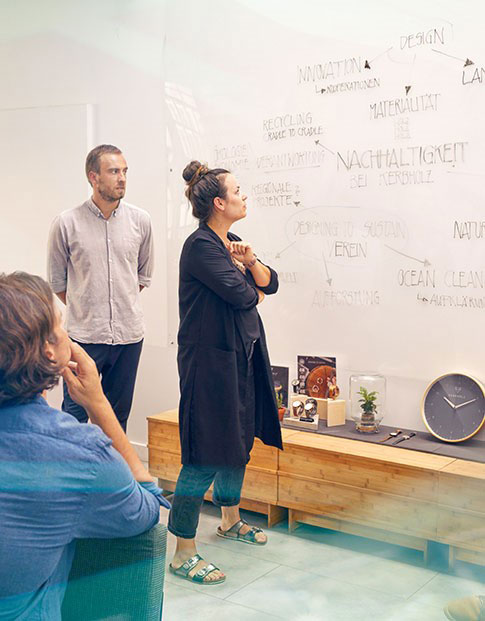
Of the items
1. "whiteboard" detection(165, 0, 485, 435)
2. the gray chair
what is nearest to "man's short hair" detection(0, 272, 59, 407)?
the gray chair

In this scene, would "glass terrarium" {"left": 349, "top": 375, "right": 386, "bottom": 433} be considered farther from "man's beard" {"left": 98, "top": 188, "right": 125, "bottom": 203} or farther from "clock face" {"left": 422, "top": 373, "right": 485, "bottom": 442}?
"man's beard" {"left": 98, "top": 188, "right": 125, "bottom": 203}

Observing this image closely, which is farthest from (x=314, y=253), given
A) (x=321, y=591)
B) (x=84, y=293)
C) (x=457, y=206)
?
(x=321, y=591)

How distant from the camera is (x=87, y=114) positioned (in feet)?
5.06

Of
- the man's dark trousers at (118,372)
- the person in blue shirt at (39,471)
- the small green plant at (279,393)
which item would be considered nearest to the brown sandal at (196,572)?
the man's dark trousers at (118,372)

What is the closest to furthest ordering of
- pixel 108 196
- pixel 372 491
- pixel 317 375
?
pixel 372 491 < pixel 108 196 < pixel 317 375

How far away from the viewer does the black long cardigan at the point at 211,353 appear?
1253 millimetres

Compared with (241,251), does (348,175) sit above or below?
above

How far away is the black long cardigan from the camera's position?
1.25 m

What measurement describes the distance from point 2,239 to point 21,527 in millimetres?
559

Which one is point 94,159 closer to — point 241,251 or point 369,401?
point 241,251

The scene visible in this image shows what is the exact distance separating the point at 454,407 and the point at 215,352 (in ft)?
1.74

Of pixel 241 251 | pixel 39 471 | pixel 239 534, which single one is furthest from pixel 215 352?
pixel 39 471

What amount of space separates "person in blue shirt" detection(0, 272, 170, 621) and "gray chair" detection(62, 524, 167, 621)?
0.03 metres

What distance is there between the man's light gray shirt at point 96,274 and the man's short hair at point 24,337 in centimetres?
87
